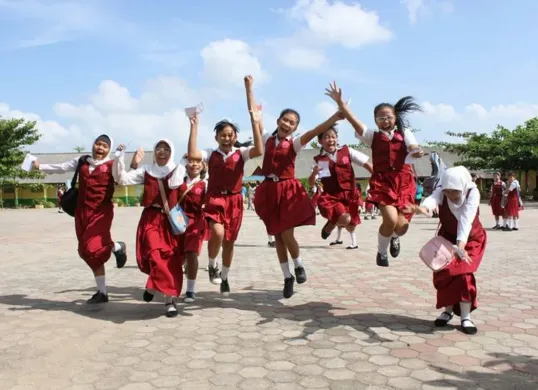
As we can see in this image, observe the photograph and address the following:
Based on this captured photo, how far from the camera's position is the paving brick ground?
3398mm

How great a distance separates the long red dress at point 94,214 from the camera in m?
5.59

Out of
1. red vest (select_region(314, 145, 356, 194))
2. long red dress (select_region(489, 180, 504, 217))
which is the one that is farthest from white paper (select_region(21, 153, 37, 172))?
long red dress (select_region(489, 180, 504, 217))

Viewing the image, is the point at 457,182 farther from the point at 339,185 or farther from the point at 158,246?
the point at 339,185

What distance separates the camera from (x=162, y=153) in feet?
17.8

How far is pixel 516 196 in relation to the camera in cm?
1577

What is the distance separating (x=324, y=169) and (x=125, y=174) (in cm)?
354

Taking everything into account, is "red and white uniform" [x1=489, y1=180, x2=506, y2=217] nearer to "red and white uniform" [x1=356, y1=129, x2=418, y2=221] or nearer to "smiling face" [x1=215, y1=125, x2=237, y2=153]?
"red and white uniform" [x1=356, y1=129, x2=418, y2=221]

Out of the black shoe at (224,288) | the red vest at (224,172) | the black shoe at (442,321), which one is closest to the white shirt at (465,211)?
the black shoe at (442,321)

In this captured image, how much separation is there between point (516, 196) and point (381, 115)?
1224cm

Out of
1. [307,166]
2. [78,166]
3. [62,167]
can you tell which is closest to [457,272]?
[78,166]

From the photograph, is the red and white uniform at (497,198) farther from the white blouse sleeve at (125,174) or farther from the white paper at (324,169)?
the white blouse sleeve at (125,174)

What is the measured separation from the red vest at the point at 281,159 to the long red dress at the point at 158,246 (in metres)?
1.09

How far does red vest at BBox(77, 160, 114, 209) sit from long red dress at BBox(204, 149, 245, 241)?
3.76ft

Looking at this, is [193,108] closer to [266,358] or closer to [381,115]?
[381,115]
